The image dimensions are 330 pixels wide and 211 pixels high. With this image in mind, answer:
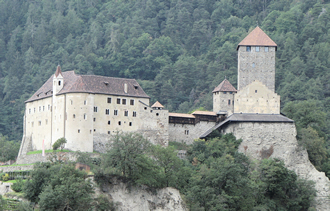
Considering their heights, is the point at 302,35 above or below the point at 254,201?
above

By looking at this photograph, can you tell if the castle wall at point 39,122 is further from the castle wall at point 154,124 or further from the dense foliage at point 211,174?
the castle wall at point 154,124

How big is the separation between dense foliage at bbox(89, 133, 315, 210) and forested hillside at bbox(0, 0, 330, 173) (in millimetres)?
26695

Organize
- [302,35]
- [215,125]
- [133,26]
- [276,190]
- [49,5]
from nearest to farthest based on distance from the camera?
[276,190]
[215,125]
[302,35]
[133,26]
[49,5]

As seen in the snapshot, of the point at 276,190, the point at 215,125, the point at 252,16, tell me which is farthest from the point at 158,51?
the point at 276,190

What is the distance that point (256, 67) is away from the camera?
8525 cm

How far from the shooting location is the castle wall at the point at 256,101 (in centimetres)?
8375

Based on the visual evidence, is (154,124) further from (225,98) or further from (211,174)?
(211,174)

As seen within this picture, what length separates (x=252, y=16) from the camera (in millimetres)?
155125

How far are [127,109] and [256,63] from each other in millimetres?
17045

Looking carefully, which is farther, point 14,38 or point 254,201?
point 14,38

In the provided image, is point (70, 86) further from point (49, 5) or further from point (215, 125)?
point (49, 5)

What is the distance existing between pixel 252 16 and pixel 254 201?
86.0 metres

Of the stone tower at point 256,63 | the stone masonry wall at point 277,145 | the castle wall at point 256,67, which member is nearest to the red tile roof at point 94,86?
the castle wall at point 256,67

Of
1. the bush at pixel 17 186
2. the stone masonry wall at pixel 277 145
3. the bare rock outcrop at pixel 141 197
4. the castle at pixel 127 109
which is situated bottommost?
the bare rock outcrop at pixel 141 197
